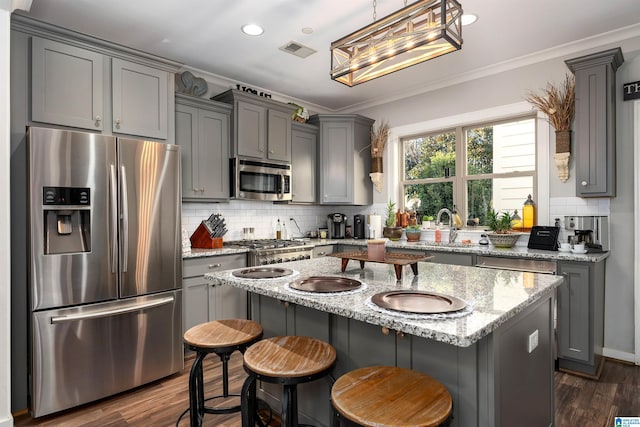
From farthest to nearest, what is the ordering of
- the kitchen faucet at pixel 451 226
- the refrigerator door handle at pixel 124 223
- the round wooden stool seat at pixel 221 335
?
the kitchen faucet at pixel 451 226 → the refrigerator door handle at pixel 124 223 → the round wooden stool seat at pixel 221 335

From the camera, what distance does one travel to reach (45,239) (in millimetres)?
2336

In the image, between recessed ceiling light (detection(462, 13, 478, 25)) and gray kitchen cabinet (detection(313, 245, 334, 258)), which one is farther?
gray kitchen cabinet (detection(313, 245, 334, 258))

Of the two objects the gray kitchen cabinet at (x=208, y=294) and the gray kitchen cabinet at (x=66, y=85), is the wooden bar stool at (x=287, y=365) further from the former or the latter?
the gray kitchen cabinet at (x=66, y=85)

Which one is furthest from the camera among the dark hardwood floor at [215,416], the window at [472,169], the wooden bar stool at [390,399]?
the window at [472,169]

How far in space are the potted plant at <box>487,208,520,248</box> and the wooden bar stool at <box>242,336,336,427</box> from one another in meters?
2.56

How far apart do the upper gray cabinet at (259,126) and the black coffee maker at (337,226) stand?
1119 millimetres

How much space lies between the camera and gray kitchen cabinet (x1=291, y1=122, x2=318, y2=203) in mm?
4605

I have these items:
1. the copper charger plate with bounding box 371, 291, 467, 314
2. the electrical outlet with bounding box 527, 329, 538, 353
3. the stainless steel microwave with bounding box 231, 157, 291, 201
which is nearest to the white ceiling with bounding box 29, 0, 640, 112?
the stainless steel microwave with bounding box 231, 157, 291, 201

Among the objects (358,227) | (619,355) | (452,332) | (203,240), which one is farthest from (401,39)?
Result: (358,227)

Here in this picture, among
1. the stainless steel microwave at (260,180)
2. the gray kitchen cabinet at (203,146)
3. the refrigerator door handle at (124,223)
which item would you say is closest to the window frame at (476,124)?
the stainless steel microwave at (260,180)

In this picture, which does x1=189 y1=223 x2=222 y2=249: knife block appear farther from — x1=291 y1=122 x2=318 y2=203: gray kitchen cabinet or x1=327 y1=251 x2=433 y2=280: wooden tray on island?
x1=327 y1=251 x2=433 y2=280: wooden tray on island

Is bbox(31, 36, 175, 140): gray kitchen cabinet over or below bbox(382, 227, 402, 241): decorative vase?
over

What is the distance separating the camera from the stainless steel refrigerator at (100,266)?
7.61ft

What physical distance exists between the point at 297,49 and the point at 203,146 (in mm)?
1306
